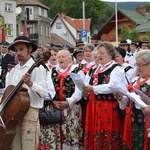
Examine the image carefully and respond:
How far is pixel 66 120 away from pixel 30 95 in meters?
1.85

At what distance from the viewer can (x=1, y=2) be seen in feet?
195

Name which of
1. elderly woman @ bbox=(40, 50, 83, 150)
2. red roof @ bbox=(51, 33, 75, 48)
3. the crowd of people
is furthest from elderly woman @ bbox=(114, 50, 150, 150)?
red roof @ bbox=(51, 33, 75, 48)

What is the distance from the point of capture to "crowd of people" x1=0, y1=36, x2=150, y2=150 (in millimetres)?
6180

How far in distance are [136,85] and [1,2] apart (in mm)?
55099

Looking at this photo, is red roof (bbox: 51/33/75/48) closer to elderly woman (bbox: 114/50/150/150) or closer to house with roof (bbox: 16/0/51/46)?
house with roof (bbox: 16/0/51/46)

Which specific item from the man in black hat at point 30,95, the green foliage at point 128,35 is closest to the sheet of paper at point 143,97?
the man in black hat at point 30,95

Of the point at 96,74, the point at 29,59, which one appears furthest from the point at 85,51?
the point at 29,59

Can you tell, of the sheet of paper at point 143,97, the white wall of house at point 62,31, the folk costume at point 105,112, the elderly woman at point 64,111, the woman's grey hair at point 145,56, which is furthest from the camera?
the white wall of house at point 62,31

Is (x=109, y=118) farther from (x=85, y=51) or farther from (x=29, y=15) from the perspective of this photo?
(x=29, y=15)

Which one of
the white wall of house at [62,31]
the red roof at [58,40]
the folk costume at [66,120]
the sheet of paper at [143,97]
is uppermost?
the white wall of house at [62,31]

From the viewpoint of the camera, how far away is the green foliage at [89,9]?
79500 millimetres

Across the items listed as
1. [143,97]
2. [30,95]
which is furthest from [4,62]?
[143,97]

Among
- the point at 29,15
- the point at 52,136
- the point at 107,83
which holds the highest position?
the point at 29,15

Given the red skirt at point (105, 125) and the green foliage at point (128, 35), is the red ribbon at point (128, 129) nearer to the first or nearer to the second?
the red skirt at point (105, 125)
